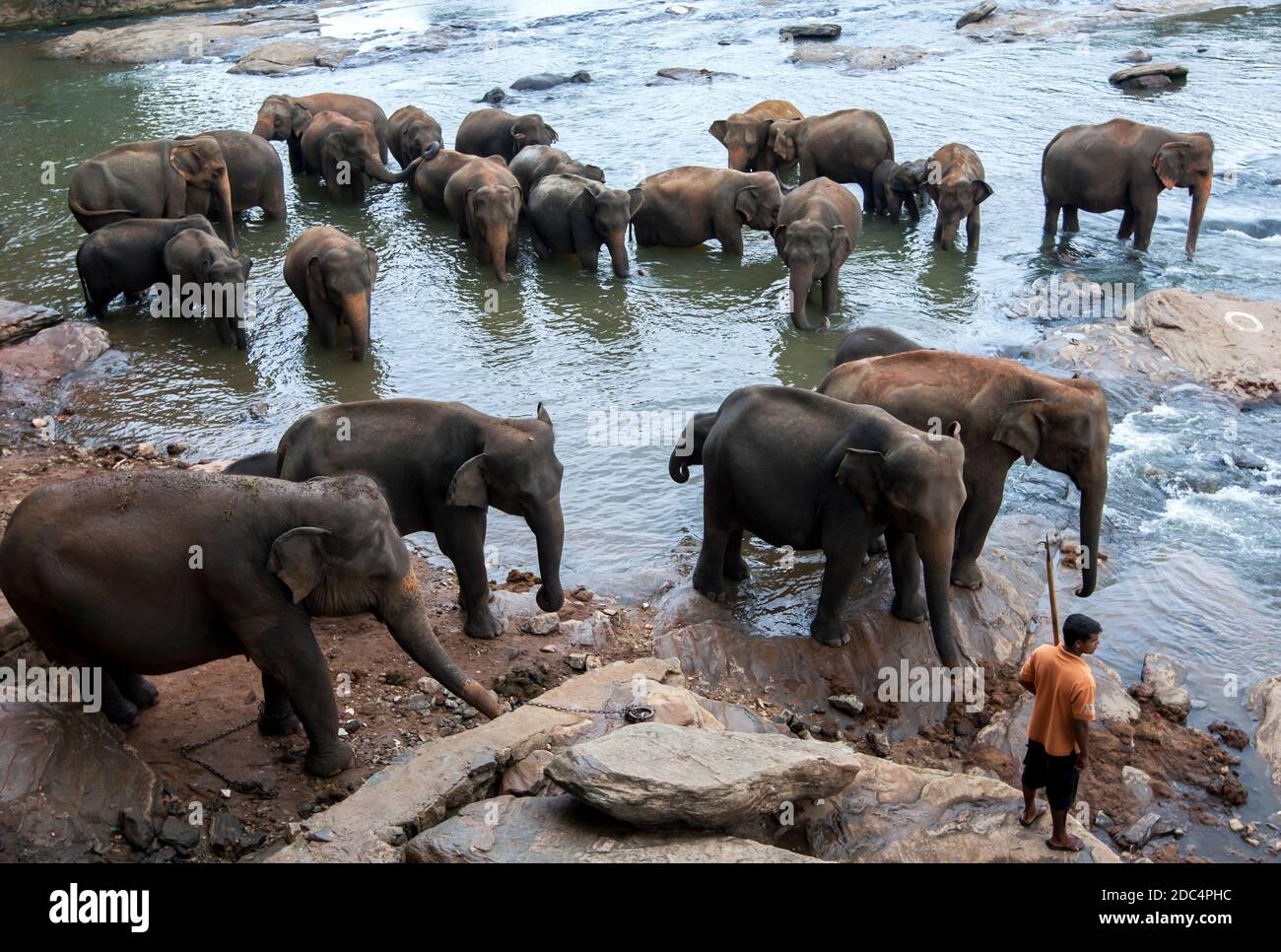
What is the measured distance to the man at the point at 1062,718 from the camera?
5.57m

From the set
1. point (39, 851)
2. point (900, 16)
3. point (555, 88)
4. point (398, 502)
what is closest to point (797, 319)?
point (398, 502)

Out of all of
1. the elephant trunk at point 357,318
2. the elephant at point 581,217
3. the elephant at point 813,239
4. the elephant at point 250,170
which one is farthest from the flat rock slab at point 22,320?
the elephant at point 813,239

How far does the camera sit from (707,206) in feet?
52.2

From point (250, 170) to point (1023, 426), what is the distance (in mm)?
12178

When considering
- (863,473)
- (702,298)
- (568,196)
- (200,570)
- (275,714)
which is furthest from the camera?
(568,196)

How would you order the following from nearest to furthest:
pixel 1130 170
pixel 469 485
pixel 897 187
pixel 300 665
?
1. pixel 300 665
2. pixel 469 485
3. pixel 1130 170
4. pixel 897 187

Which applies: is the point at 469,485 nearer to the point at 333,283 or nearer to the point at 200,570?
the point at 200,570

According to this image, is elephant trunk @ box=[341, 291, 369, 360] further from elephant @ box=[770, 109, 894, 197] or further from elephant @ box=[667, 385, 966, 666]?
elephant @ box=[770, 109, 894, 197]

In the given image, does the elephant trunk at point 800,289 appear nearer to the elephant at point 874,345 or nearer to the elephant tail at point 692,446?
the elephant at point 874,345

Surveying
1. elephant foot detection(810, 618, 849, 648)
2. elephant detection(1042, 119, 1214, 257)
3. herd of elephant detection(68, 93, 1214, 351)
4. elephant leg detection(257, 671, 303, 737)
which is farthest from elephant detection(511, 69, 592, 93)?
elephant leg detection(257, 671, 303, 737)

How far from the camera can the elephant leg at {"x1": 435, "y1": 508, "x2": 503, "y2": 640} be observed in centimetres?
802

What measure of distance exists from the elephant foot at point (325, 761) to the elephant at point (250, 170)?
11.9 meters

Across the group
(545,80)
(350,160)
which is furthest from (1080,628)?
(545,80)

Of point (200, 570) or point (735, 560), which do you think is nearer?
point (200, 570)
